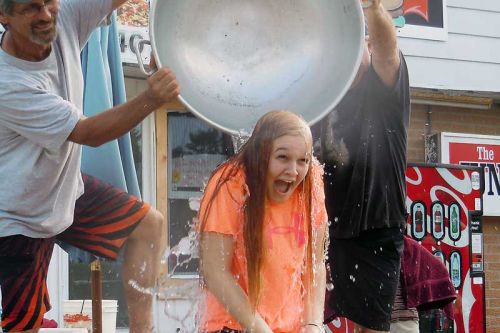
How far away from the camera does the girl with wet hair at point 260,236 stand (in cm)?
301

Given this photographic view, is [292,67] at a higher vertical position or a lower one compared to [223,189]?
higher

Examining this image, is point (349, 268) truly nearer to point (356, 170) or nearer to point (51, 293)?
point (356, 170)

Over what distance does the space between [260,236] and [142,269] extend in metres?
0.58

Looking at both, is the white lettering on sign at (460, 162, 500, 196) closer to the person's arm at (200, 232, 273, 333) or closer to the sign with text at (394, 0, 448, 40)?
the sign with text at (394, 0, 448, 40)

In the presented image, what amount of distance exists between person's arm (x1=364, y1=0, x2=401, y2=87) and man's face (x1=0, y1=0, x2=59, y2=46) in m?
1.17

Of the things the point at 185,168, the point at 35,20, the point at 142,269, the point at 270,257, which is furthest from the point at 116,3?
the point at 185,168

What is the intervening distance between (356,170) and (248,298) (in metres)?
1.06

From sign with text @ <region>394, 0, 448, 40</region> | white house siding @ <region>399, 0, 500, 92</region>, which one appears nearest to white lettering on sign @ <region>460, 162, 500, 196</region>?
white house siding @ <region>399, 0, 500, 92</region>

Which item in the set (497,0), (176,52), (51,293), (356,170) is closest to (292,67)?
(176,52)

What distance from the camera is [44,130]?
10.0 ft

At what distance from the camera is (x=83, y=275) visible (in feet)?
20.6

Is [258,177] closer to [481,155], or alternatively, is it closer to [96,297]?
[96,297]

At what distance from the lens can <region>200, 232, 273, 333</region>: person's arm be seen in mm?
2938

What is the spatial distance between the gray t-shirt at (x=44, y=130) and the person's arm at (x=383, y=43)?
0.98 m
